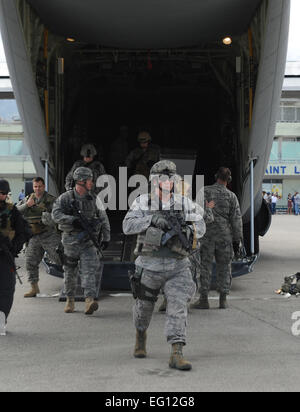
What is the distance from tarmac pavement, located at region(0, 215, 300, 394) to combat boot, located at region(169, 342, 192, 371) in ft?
0.26

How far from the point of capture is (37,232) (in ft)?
26.6

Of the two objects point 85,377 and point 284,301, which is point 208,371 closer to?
point 85,377

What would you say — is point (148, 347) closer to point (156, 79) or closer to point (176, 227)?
point (176, 227)

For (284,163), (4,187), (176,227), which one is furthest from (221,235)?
(284,163)

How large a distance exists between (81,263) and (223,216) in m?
1.84

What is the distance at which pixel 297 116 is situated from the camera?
157ft

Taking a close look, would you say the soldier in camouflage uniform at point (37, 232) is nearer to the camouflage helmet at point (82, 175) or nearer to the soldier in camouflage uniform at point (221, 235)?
the camouflage helmet at point (82, 175)

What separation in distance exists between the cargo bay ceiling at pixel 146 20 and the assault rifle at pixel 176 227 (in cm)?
A: 353

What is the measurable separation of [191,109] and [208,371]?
31.4ft

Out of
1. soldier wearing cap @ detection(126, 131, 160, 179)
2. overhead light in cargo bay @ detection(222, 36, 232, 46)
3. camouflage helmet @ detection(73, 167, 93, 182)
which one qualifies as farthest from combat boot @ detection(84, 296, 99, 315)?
overhead light in cargo bay @ detection(222, 36, 232, 46)

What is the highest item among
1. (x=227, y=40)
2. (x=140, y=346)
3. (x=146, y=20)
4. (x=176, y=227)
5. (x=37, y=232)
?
(x=227, y=40)

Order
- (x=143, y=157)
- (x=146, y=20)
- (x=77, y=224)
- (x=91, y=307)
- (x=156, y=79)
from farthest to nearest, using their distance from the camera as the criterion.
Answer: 1. (x=156, y=79)
2. (x=143, y=157)
3. (x=146, y=20)
4. (x=77, y=224)
5. (x=91, y=307)

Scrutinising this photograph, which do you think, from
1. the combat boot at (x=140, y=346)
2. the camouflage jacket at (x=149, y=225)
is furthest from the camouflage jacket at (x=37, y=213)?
the combat boot at (x=140, y=346)
